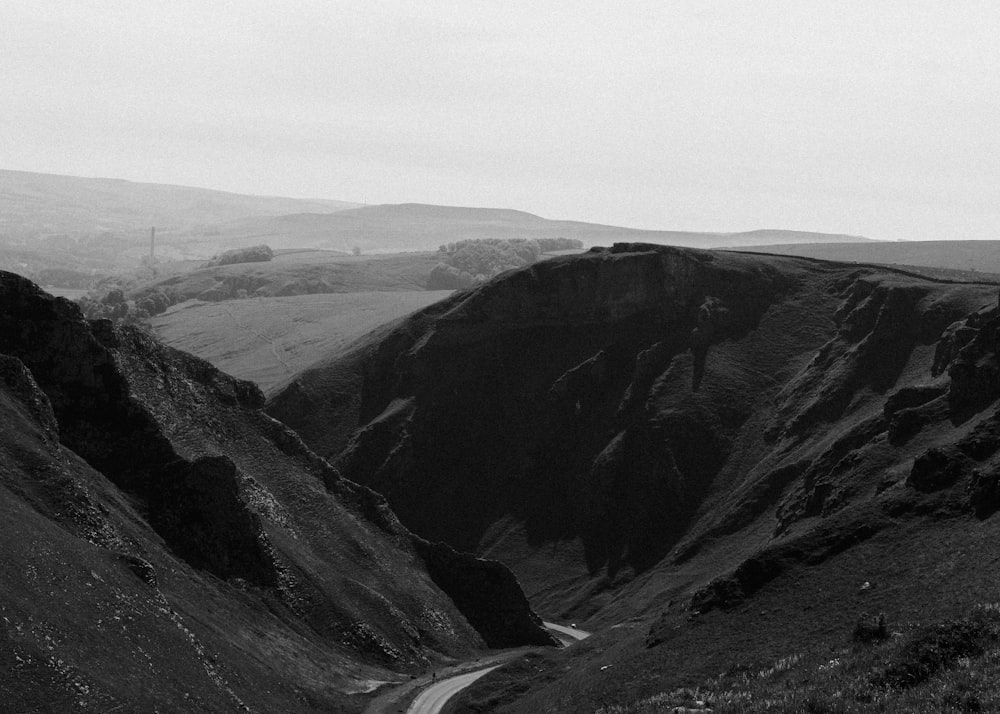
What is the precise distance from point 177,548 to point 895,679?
69.2m

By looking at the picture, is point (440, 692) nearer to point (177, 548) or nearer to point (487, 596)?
point (177, 548)

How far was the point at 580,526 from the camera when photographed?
17012 centimetres

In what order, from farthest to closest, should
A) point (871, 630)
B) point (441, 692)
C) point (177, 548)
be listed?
point (177, 548)
point (441, 692)
point (871, 630)

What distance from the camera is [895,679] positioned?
171ft

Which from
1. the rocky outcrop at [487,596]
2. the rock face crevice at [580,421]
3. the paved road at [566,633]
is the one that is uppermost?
the rock face crevice at [580,421]

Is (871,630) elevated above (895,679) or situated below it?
below

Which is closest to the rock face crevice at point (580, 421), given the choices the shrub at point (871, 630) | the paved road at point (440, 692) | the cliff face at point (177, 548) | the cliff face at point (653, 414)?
the cliff face at point (653, 414)

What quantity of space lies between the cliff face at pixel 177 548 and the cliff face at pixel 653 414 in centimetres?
3284

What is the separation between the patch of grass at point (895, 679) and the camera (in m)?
47.5

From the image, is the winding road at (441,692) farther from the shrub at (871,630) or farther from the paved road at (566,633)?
the shrub at (871,630)

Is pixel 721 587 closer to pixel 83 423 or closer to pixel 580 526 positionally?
pixel 83 423

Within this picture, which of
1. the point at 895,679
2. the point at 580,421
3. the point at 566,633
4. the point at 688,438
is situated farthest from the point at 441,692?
the point at 580,421

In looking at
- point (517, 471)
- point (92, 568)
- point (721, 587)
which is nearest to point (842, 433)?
point (517, 471)

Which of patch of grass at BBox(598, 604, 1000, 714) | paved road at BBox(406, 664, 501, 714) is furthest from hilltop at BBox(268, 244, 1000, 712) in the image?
patch of grass at BBox(598, 604, 1000, 714)
